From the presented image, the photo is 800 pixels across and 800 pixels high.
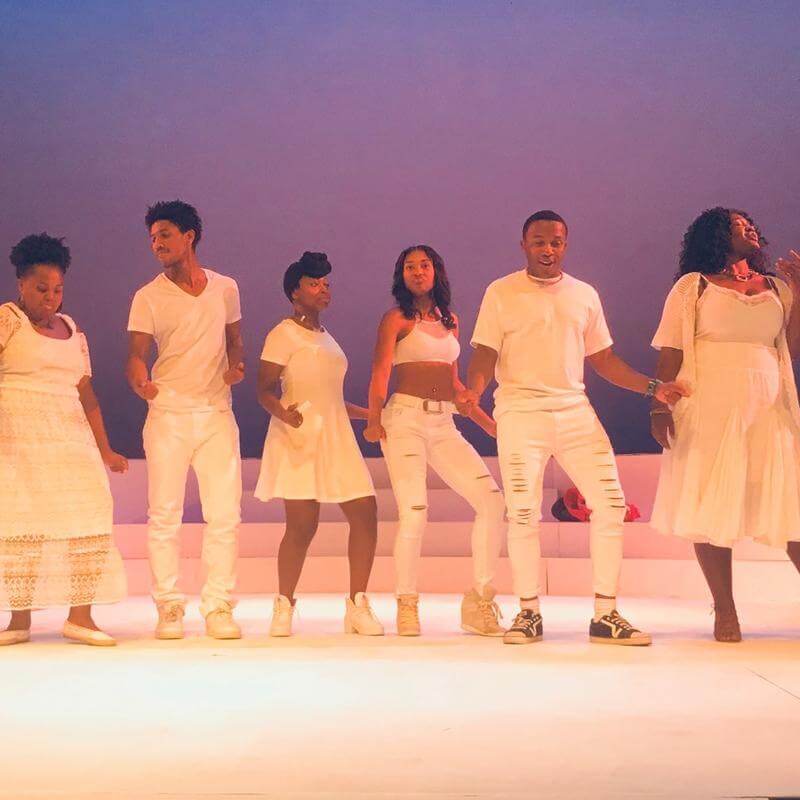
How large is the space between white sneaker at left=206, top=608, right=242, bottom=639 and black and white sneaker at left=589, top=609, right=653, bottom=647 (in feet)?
4.16

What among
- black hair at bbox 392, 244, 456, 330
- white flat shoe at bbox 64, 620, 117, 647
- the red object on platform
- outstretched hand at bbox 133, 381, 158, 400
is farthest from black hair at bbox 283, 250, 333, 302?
the red object on platform

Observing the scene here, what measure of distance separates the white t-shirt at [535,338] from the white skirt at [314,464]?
2.02 ft

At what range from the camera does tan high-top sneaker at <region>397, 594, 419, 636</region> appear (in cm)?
476

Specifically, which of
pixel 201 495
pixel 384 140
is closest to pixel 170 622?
pixel 201 495

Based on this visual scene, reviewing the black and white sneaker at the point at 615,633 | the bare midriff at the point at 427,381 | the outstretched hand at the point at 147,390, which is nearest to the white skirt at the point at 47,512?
the outstretched hand at the point at 147,390

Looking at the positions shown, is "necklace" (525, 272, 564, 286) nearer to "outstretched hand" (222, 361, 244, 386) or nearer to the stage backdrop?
"outstretched hand" (222, 361, 244, 386)

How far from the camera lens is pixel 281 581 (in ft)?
16.0

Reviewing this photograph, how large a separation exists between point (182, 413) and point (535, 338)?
4.41ft

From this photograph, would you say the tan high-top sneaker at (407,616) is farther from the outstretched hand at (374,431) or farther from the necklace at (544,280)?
the necklace at (544,280)

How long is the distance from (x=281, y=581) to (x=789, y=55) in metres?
5.58

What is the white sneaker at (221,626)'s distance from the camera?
15.4 ft

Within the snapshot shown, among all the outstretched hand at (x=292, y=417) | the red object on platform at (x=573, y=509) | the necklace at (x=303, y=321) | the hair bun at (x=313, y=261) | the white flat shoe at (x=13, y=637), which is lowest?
the white flat shoe at (x=13, y=637)

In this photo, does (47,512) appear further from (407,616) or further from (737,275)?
(737,275)

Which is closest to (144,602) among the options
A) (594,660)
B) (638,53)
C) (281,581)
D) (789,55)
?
(281,581)
